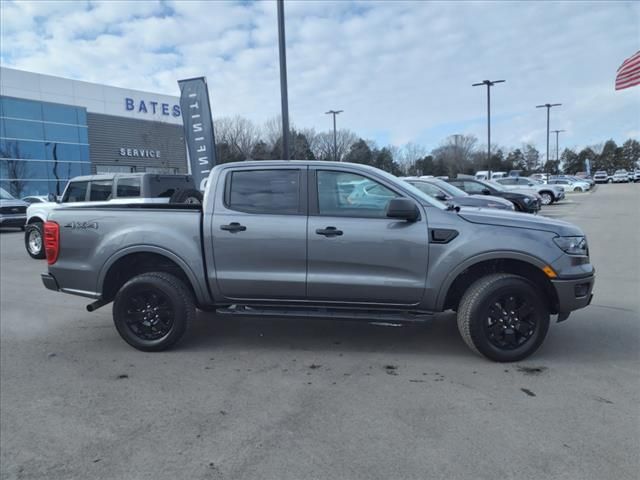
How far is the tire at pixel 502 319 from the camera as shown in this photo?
168 inches

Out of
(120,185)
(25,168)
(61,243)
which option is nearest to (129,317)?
(61,243)

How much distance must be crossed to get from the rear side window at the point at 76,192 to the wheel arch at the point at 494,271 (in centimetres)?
945

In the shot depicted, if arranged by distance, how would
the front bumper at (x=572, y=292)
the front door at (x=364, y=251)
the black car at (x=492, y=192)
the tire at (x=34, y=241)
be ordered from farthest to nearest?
the black car at (x=492, y=192) → the tire at (x=34, y=241) → the front door at (x=364, y=251) → the front bumper at (x=572, y=292)

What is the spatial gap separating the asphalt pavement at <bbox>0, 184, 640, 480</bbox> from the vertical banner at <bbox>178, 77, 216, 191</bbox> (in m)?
9.26

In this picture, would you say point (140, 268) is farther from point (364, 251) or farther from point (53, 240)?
point (364, 251)

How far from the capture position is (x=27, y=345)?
5.14 m

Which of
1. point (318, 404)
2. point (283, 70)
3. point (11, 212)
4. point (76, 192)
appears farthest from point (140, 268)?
point (11, 212)

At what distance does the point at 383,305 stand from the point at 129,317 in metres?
2.53

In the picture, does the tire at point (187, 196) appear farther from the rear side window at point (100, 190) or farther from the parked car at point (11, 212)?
the parked car at point (11, 212)

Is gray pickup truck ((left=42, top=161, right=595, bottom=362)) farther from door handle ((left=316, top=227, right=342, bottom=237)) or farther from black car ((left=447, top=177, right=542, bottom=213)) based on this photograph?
black car ((left=447, top=177, right=542, bottom=213))

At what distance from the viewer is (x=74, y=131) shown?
39031 mm

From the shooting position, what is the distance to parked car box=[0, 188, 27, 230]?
16.8 m

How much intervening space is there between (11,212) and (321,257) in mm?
16695

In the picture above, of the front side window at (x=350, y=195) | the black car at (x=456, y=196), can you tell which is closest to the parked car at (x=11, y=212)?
the black car at (x=456, y=196)
